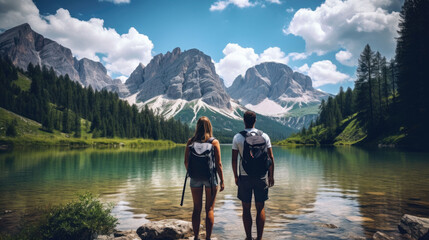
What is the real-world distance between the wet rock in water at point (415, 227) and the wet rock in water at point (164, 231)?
7322 millimetres

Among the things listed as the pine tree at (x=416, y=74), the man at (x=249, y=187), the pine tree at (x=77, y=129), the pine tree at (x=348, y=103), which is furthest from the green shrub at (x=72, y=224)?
the pine tree at (x=77, y=129)

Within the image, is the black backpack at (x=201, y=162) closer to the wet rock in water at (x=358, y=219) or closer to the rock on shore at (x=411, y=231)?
the rock on shore at (x=411, y=231)

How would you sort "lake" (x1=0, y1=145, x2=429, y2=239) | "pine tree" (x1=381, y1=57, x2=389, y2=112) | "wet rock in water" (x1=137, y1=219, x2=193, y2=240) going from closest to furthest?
"wet rock in water" (x1=137, y1=219, x2=193, y2=240)
"lake" (x1=0, y1=145, x2=429, y2=239)
"pine tree" (x1=381, y1=57, x2=389, y2=112)

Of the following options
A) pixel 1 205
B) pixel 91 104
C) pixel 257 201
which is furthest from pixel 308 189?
pixel 91 104

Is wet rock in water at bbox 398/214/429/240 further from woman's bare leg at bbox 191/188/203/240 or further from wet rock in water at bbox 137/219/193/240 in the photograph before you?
wet rock in water at bbox 137/219/193/240

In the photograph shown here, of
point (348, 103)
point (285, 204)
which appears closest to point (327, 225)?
point (285, 204)

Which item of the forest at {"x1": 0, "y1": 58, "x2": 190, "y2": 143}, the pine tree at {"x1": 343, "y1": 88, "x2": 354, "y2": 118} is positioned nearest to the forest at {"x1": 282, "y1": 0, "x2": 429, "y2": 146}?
the pine tree at {"x1": 343, "y1": 88, "x2": 354, "y2": 118}

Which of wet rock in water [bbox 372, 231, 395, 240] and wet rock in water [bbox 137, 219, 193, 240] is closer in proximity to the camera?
wet rock in water [bbox 372, 231, 395, 240]

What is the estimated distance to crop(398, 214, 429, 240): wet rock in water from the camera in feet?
27.1

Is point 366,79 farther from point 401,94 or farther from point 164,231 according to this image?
point 164,231

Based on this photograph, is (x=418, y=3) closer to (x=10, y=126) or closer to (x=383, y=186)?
(x=383, y=186)

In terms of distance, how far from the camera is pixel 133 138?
15538 cm

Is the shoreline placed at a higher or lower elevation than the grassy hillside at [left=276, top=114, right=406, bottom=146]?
lower

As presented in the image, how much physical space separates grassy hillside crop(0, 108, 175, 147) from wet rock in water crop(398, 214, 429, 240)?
123 m
